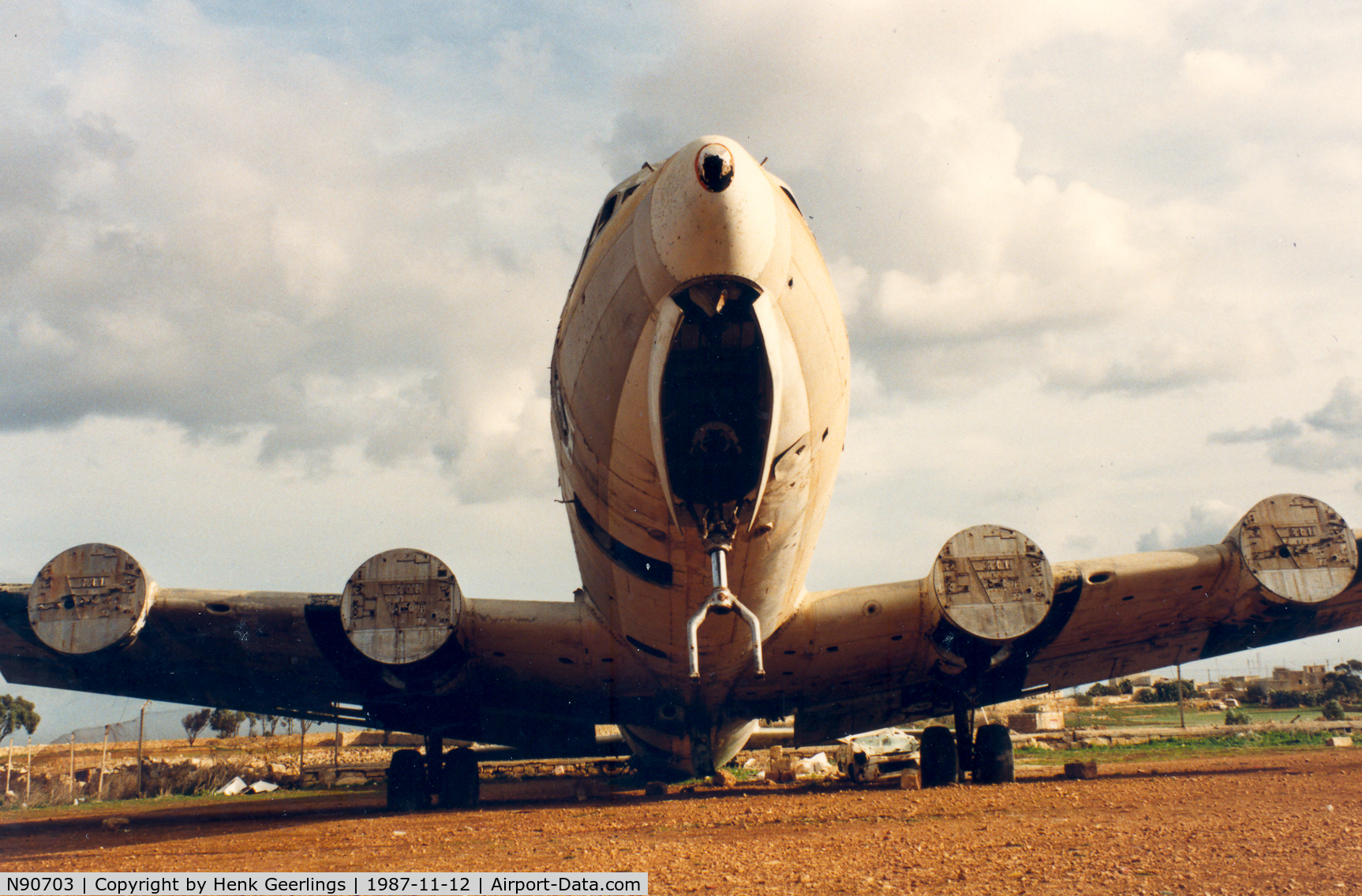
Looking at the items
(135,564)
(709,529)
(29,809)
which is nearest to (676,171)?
(709,529)

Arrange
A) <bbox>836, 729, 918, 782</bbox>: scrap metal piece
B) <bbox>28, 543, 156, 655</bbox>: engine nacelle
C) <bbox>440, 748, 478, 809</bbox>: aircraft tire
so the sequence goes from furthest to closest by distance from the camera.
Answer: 1. <bbox>836, 729, 918, 782</bbox>: scrap metal piece
2. <bbox>440, 748, 478, 809</bbox>: aircraft tire
3. <bbox>28, 543, 156, 655</bbox>: engine nacelle

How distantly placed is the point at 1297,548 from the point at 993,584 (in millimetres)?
3633

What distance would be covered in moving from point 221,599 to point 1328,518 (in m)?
12.8

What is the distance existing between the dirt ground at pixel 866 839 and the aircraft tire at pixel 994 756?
457 mm

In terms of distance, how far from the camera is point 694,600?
8.37 m

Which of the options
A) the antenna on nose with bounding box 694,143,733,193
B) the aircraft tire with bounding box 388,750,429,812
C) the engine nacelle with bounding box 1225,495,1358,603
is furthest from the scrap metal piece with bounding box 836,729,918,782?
the antenna on nose with bounding box 694,143,733,193

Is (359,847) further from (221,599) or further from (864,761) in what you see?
(864,761)

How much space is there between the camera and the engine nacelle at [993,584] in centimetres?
936

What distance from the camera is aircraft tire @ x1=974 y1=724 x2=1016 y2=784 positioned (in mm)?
10930

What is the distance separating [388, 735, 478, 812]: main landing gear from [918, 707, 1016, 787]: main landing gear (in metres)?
6.00

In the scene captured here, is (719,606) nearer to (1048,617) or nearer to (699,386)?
(699,386)

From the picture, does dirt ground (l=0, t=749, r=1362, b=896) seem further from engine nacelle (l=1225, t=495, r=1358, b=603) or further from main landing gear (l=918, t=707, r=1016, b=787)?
engine nacelle (l=1225, t=495, r=1358, b=603)

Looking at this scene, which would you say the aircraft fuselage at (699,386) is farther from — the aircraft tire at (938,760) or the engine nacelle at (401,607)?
the aircraft tire at (938,760)

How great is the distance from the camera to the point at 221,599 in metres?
10.1
